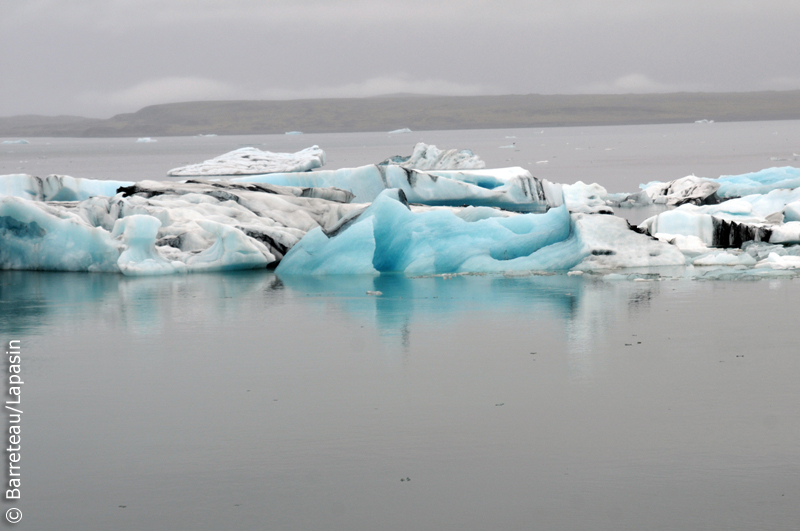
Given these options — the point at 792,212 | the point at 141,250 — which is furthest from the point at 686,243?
the point at 141,250

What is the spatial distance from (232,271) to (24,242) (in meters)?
2.12

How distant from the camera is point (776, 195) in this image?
11.8m

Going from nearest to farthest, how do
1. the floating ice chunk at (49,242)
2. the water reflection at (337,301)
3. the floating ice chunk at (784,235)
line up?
the water reflection at (337,301)
the floating ice chunk at (49,242)
the floating ice chunk at (784,235)

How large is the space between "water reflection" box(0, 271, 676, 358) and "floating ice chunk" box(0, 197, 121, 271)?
0.39m

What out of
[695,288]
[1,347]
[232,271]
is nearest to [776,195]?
[695,288]

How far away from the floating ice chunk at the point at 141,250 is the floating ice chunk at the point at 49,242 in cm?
21

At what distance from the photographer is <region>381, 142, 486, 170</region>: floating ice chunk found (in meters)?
23.3

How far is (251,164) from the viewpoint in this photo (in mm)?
26828

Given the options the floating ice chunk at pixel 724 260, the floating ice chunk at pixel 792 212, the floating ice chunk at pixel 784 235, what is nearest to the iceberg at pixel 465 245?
the floating ice chunk at pixel 724 260

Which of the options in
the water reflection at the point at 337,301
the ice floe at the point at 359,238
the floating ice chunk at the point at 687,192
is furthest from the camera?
the floating ice chunk at the point at 687,192

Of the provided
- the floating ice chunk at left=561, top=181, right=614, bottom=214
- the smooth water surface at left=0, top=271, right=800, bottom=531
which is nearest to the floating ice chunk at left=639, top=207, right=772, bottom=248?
the smooth water surface at left=0, top=271, right=800, bottom=531

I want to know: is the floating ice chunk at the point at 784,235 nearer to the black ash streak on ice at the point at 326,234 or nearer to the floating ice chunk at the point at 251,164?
the black ash streak on ice at the point at 326,234

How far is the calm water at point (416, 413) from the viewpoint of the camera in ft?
9.36

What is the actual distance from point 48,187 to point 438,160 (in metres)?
13.4
